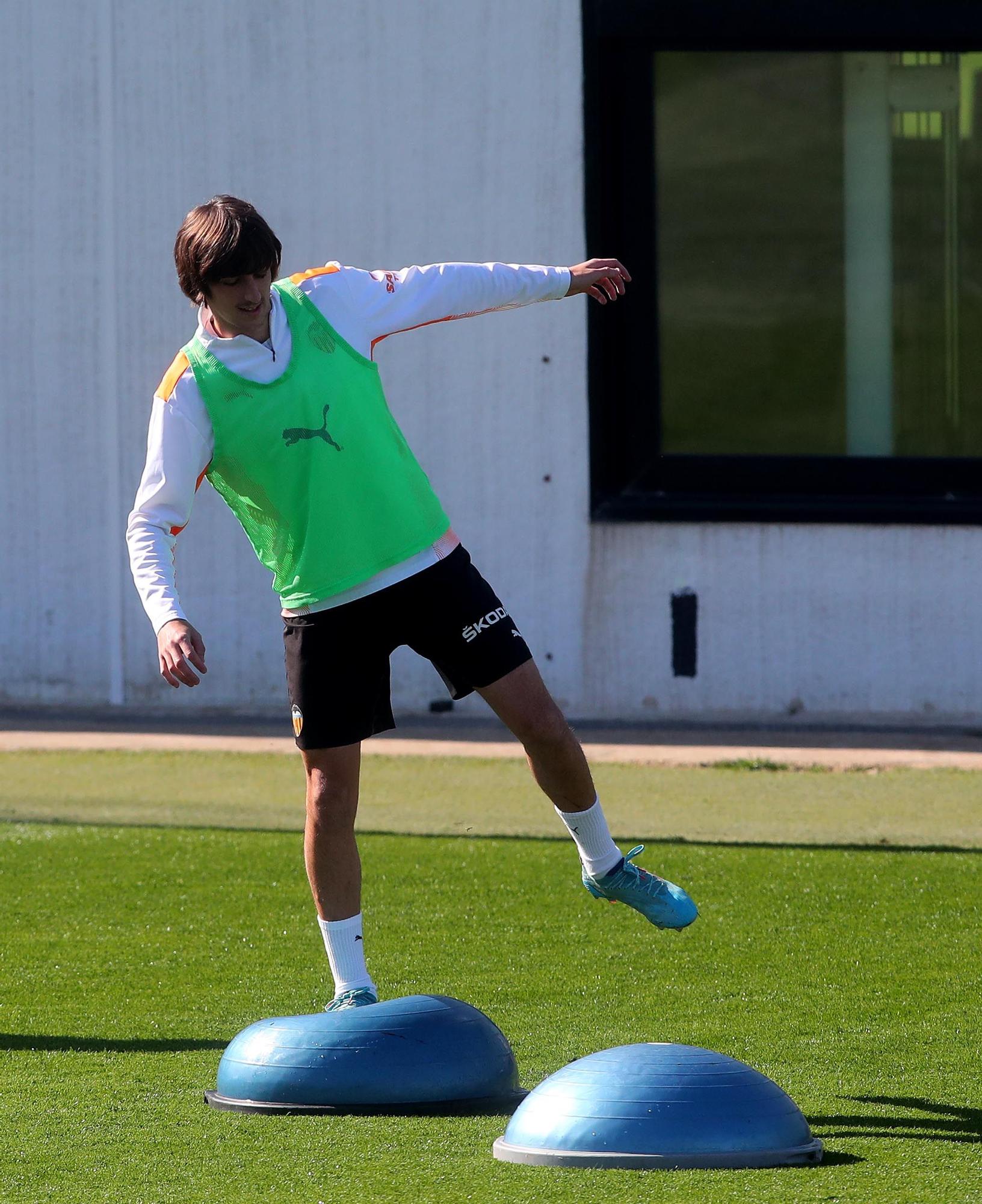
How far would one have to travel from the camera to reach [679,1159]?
3.54 m

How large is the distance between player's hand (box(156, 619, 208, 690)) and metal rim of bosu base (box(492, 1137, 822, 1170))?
1.19m

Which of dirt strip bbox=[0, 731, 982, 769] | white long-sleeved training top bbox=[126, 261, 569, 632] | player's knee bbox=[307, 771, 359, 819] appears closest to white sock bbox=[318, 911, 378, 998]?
player's knee bbox=[307, 771, 359, 819]

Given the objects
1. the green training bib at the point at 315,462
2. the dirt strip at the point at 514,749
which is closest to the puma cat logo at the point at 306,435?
the green training bib at the point at 315,462

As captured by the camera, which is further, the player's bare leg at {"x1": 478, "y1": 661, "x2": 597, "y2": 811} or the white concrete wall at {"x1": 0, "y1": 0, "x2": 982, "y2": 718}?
the white concrete wall at {"x1": 0, "y1": 0, "x2": 982, "y2": 718}

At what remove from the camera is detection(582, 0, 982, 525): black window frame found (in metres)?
9.98

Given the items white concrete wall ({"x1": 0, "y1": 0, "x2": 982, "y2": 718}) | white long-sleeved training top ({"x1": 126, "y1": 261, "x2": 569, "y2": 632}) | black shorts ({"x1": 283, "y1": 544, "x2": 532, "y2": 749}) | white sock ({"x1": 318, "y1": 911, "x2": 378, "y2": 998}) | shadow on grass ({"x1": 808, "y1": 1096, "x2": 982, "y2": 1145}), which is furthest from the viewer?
white concrete wall ({"x1": 0, "y1": 0, "x2": 982, "y2": 718})

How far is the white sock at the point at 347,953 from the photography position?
4441 mm

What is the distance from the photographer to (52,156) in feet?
35.0

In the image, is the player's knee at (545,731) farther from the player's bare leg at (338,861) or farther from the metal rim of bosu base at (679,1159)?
the metal rim of bosu base at (679,1159)

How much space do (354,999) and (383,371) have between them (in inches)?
252

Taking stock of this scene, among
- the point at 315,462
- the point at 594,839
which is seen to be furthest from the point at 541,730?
the point at 315,462

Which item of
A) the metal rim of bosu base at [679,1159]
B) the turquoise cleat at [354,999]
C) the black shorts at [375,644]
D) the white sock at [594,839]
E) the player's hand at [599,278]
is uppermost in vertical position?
the player's hand at [599,278]

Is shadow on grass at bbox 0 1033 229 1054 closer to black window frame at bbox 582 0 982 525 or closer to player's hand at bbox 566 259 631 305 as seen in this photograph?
player's hand at bbox 566 259 631 305

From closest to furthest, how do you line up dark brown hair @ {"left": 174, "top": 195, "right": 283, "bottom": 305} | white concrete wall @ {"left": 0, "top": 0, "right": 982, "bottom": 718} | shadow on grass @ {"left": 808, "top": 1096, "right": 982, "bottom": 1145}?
shadow on grass @ {"left": 808, "top": 1096, "right": 982, "bottom": 1145}, dark brown hair @ {"left": 174, "top": 195, "right": 283, "bottom": 305}, white concrete wall @ {"left": 0, "top": 0, "right": 982, "bottom": 718}
